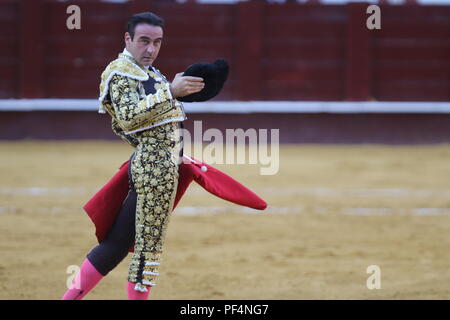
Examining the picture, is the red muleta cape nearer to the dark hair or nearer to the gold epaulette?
the gold epaulette

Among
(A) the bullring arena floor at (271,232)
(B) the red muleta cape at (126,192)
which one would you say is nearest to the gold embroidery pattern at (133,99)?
(B) the red muleta cape at (126,192)

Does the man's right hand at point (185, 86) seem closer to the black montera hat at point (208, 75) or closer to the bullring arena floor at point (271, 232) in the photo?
the black montera hat at point (208, 75)

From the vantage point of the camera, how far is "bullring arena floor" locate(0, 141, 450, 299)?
3072mm

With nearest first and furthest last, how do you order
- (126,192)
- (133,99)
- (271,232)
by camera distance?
(133,99)
(126,192)
(271,232)

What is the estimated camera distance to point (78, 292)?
2223 mm

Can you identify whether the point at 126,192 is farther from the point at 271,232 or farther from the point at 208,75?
the point at 271,232

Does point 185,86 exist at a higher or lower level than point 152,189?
higher

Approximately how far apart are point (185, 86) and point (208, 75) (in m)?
0.09

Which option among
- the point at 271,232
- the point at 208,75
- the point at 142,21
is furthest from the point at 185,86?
the point at 271,232

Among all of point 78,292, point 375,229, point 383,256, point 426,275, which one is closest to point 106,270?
point 78,292

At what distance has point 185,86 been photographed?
6.79 ft

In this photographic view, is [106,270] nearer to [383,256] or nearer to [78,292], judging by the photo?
[78,292]

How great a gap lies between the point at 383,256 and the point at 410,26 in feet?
17.8

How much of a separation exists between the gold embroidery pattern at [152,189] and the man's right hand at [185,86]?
11cm
